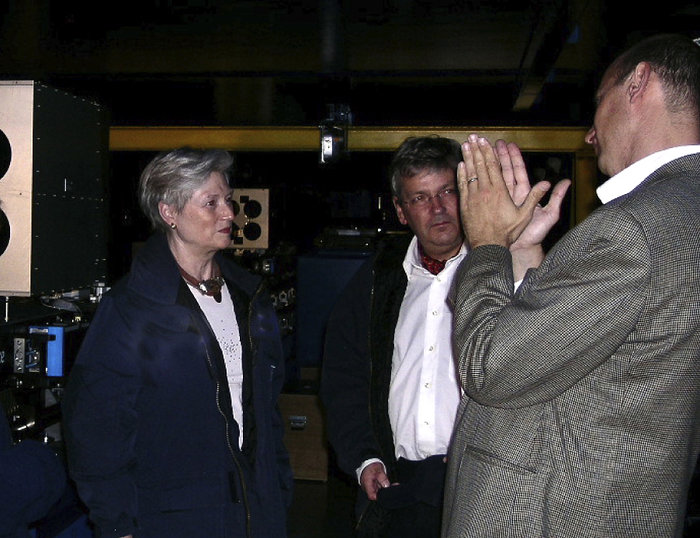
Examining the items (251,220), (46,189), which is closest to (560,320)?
(46,189)

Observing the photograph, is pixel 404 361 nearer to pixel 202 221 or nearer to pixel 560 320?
pixel 202 221

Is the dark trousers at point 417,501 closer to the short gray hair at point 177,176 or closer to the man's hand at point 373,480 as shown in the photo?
the man's hand at point 373,480

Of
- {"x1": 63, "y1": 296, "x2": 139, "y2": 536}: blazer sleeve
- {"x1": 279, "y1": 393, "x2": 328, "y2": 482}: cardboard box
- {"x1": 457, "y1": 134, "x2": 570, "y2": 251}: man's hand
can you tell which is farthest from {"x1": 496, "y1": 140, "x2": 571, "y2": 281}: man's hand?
{"x1": 279, "y1": 393, "x2": 328, "y2": 482}: cardboard box

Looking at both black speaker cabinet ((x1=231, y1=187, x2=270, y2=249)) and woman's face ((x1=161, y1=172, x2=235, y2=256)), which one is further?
black speaker cabinet ((x1=231, y1=187, x2=270, y2=249))

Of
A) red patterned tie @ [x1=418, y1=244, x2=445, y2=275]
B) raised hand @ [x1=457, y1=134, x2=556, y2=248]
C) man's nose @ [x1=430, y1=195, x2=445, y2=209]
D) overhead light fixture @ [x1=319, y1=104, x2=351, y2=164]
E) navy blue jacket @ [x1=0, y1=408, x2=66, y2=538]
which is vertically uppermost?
overhead light fixture @ [x1=319, y1=104, x2=351, y2=164]

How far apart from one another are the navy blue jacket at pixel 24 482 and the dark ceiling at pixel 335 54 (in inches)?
91.2

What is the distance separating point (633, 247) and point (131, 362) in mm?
1530

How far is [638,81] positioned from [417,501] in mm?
1348

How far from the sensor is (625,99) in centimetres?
137

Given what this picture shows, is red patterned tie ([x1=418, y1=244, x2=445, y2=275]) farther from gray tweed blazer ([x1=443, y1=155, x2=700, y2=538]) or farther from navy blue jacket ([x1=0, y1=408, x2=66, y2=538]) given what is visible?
navy blue jacket ([x1=0, y1=408, x2=66, y2=538])

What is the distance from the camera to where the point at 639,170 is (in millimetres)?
1316

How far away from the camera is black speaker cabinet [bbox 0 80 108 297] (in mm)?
2479

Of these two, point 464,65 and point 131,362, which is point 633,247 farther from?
point 464,65

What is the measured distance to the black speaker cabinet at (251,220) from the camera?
6.64 metres
